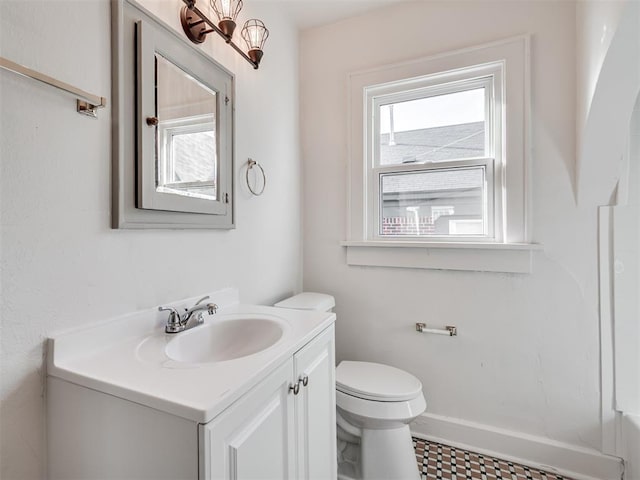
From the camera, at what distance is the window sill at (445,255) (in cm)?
151

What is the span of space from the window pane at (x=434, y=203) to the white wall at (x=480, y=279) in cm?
24

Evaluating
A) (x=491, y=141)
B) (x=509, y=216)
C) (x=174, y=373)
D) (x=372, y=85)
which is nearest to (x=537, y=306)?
(x=509, y=216)

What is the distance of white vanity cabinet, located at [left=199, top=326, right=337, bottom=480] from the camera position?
61 centimetres

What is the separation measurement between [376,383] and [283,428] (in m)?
0.70

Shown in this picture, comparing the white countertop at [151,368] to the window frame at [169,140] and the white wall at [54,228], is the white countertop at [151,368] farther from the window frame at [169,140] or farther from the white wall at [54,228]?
the window frame at [169,140]

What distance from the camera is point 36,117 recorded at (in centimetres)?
73

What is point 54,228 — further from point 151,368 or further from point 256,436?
point 256,436

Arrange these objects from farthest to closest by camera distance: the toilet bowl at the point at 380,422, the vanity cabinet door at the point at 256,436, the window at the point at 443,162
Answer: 1. the window at the point at 443,162
2. the toilet bowl at the point at 380,422
3. the vanity cabinet door at the point at 256,436

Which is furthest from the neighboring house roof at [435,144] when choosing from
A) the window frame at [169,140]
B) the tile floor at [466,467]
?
the tile floor at [466,467]

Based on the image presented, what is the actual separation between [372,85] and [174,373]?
1.75m

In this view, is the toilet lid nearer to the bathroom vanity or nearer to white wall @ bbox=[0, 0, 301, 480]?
the bathroom vanity

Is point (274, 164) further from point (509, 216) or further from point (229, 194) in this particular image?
point (509, 216)

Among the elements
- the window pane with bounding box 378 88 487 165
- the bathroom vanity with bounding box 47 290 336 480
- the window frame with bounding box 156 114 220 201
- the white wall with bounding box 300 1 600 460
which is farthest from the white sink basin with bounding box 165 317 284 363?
the window pane with bounding box 378 88 487 165

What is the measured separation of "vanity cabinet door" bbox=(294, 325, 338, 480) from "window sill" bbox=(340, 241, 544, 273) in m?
0.72
